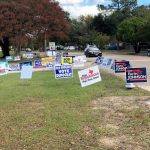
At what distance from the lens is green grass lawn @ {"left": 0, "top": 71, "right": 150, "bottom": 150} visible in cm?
733

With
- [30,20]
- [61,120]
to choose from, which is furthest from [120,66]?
[30,20]

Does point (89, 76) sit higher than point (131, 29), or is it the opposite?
point (131, 29)

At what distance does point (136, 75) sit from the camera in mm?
14266

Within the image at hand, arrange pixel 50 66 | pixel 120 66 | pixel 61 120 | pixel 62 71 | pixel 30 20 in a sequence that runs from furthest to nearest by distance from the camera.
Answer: pixel 30 20 < pixel 50 66 < pixel 62 71 < pixel 120 66 < pixel 61 120

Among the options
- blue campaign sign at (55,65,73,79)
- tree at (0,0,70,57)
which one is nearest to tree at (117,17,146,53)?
tree at (0,0,70,57)

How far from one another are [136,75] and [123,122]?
5.53 m

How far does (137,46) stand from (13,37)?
98.1 ft

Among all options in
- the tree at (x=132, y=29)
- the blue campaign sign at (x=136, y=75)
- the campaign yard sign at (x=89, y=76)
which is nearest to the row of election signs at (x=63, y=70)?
the campaign yard sign at (x=89, y=76)

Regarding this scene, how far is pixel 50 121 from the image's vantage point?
29.9 ft

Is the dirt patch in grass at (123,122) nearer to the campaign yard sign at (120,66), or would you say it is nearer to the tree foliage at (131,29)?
the campaign yard sign at (120,66)

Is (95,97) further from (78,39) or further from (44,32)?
(78,39)

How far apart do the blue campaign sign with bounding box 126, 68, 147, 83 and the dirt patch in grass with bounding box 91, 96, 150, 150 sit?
161cm

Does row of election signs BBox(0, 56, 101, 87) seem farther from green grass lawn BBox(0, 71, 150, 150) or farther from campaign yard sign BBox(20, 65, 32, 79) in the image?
green grass lawn BBox(0, 71, 150, 150)

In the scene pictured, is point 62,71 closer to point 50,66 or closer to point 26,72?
point 26,72
